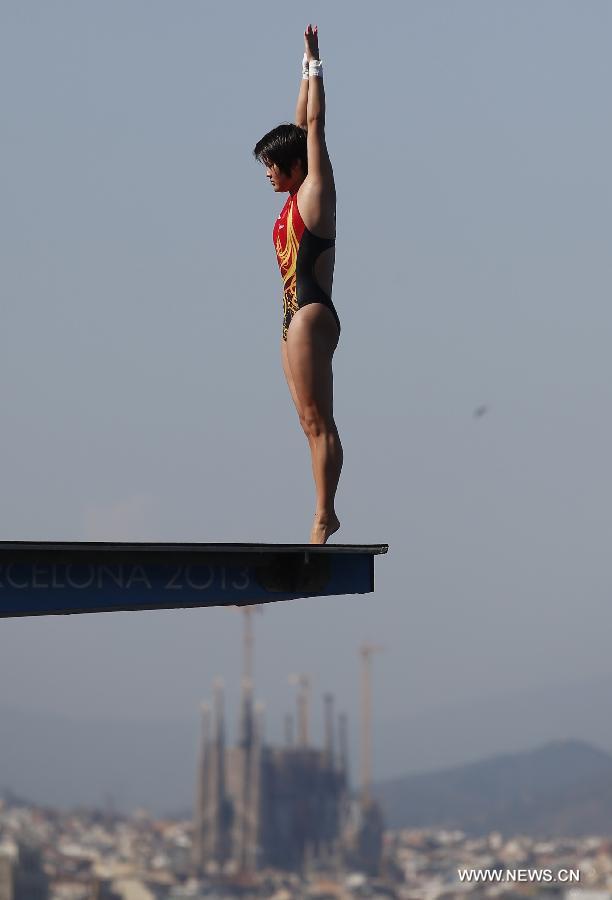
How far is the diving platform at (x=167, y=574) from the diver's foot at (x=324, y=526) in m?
1.01

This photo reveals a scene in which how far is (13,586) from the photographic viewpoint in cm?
1288

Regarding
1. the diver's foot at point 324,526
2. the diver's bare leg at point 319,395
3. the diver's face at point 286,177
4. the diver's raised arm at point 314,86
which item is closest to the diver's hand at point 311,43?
the diver's raised arm at point 314,86

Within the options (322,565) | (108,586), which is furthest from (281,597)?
(108,586)

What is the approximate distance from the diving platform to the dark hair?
2.96 meters

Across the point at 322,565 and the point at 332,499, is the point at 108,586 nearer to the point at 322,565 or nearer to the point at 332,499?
the point at 322,565

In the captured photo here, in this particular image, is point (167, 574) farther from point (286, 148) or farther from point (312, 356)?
point (286, 148)

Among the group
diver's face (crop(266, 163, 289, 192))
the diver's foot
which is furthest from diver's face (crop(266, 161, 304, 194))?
the diver's foot

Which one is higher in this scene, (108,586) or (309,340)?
(309,340)

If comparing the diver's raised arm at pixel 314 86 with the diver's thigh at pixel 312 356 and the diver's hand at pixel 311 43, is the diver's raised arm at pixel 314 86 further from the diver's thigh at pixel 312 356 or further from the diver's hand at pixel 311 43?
the diver's thigh at pixel 312 356

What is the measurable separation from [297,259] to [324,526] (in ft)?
6.35

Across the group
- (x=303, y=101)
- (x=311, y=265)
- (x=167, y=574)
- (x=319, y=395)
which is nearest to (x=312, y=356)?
(x=319, y=395)

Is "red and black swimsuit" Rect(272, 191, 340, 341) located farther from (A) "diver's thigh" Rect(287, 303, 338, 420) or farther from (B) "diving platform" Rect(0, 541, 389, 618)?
(B) "diving platform" Rect(0, 541, 389, 618)

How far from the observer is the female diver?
49.9 feet

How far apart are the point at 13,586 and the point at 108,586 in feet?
2.25
